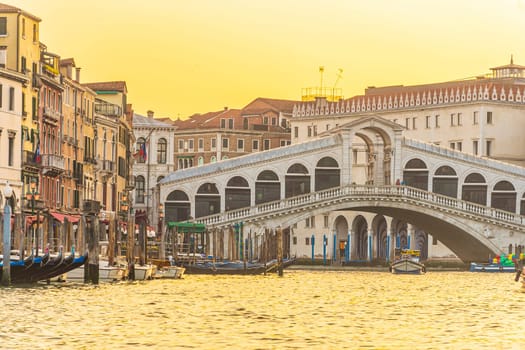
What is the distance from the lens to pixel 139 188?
100938 millimetres

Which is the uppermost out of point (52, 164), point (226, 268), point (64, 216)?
point (52, 164)

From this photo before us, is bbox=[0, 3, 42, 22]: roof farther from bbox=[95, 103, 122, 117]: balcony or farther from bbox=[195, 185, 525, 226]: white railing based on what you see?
bbox=[195, 185, 525, 226]: white railing

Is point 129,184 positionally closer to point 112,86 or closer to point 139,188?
point 112,86

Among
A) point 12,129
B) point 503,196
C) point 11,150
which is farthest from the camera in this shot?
point 503,196

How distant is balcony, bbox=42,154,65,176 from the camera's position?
64.8m

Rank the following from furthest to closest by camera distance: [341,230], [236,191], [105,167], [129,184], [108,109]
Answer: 1. [341,230]
2. [129,184]
3. [236,191]
4. [108,109]
5. [105,167]

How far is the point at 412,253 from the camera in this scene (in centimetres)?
8319

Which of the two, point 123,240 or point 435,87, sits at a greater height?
point 435,87

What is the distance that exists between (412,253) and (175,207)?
10814 millimetres

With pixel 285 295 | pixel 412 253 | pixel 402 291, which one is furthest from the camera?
pixel 412 253

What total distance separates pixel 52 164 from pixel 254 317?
28.7 meters

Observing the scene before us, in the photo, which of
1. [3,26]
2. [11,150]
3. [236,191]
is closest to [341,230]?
[236,191]

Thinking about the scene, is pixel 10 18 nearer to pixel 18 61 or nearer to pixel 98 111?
pixel 18 61

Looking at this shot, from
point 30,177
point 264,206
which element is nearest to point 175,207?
point 264,206
